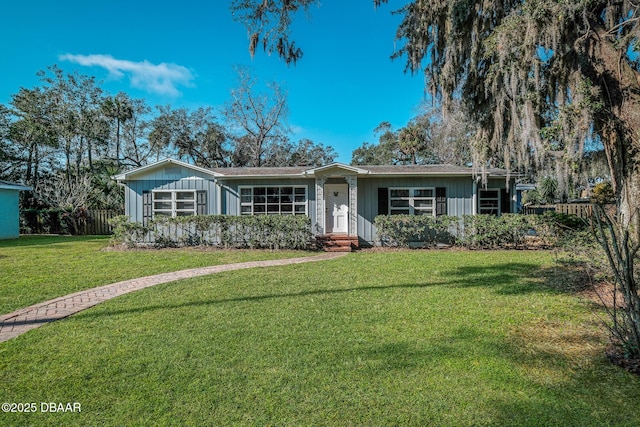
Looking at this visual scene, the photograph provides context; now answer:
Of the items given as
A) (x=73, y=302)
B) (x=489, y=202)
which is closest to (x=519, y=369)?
(x=73, y=302)

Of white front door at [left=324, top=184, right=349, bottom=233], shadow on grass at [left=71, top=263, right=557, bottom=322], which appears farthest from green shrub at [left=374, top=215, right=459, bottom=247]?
shadow on grass at [left=71, top=263, right=557, bottom=322]

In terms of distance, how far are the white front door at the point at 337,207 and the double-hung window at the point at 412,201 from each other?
1.77m

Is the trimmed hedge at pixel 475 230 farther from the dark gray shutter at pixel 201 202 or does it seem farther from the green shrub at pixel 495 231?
the dark gray shutter at pixel 201 202

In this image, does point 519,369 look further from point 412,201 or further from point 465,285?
point 412,201

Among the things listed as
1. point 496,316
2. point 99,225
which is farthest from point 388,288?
point 99,225

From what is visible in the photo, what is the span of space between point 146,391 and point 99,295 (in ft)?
12.5

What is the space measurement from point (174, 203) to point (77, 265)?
4.77 metres

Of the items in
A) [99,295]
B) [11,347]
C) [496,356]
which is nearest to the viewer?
[496,356]

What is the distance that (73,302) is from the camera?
5281 millimetres

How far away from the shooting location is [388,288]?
6059 millimetres

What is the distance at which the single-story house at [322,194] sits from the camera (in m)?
12.3

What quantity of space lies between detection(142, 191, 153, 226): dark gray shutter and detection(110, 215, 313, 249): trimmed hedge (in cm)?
83

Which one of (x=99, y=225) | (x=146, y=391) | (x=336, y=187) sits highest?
(x=336, y=187)

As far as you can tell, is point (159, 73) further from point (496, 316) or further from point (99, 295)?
point (496, 316)
